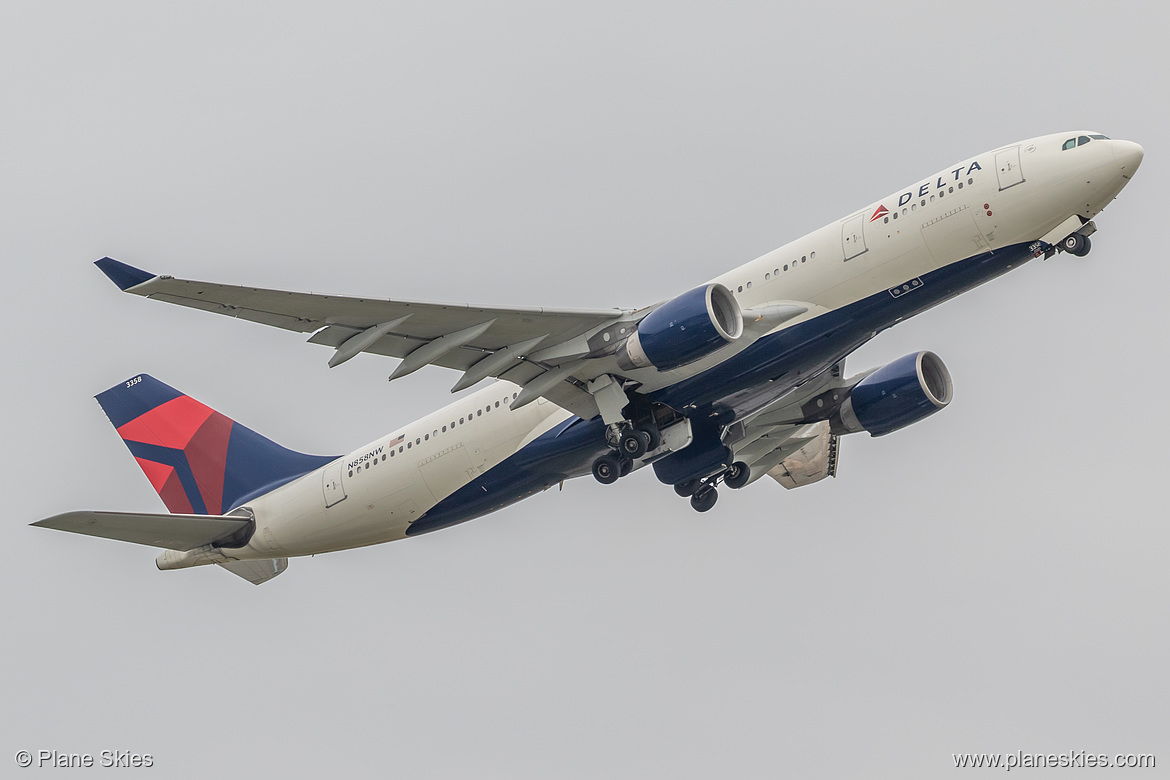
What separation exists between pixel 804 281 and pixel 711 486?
8.26 metres

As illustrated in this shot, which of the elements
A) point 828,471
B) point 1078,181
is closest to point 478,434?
point 828,471

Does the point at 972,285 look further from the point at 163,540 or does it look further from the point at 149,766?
the point at 149,766

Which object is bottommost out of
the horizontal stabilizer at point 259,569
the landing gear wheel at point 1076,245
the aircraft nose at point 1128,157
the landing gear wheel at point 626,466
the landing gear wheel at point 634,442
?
the horizontal stabilizer at point 259,569

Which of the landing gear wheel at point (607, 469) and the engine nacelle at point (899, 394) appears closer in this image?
the landing gear wheel at point (607, 469)

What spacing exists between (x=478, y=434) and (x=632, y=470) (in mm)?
3722

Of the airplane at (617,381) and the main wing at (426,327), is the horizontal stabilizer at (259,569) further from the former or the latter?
the main wing at (426,327)

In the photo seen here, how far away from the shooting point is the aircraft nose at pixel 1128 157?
2516 centimetres

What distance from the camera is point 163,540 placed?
32.0 m

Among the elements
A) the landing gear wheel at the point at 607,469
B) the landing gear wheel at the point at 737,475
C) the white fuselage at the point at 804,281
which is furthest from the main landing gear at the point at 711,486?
the white fuselage at the point at 804,281

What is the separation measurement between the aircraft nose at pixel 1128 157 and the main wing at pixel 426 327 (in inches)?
406

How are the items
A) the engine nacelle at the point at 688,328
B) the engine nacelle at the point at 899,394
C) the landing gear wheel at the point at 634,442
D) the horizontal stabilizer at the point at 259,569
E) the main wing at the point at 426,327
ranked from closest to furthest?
the main wing at the point at 426,327
the engine nacelle at the point at 688,328
the landing gear wheel at the point at 634,442
the engine nacelle at the point at 899,394
the horizontal stabilizer at the point at 259,569

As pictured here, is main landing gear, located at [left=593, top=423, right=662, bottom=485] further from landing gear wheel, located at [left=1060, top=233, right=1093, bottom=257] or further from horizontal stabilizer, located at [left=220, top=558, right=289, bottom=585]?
horizontal stabilizer, located at [left=220, top=558, right=289, bottom=585]

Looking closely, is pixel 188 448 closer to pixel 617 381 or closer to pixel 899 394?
pixel 617 381

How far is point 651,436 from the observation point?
95.8 ft
